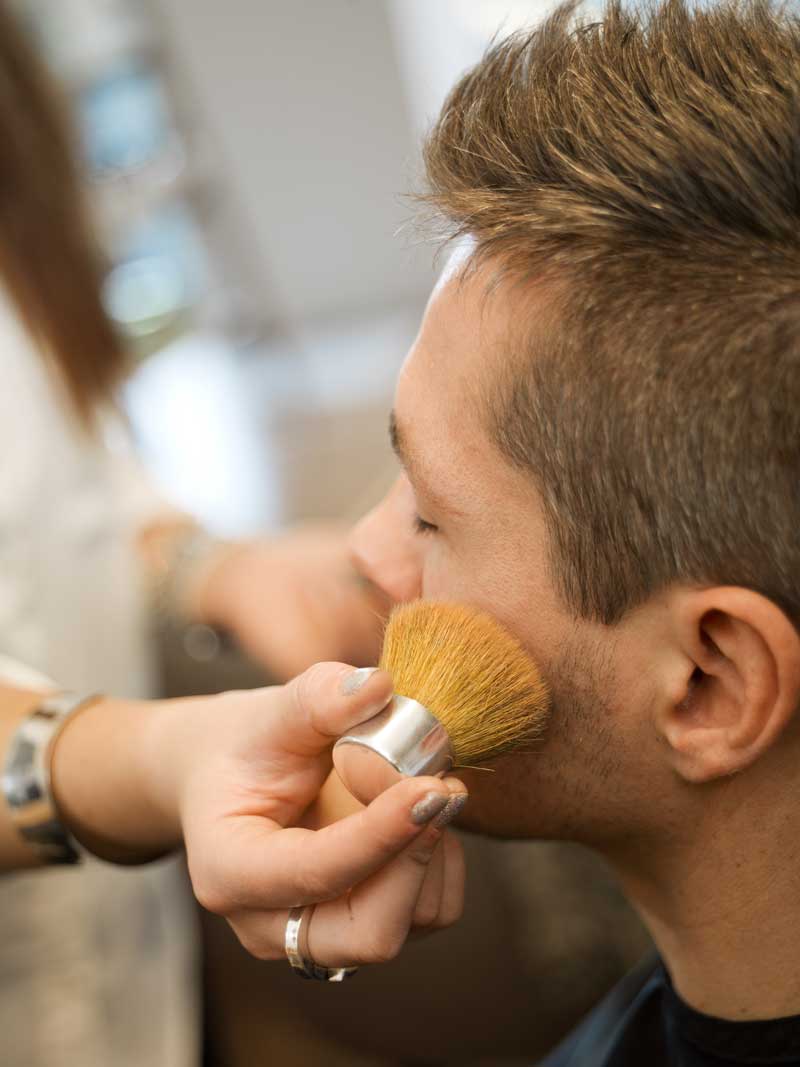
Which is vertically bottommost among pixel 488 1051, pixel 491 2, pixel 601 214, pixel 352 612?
pixel 488 1051

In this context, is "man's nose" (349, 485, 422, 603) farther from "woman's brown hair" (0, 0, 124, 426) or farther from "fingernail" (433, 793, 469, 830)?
"woman's brown hair" (0, 0, 124, 426)

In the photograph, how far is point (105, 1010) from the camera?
4.39ft

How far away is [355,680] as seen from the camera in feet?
2.33

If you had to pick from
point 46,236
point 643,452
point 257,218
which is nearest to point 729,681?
point 643,452

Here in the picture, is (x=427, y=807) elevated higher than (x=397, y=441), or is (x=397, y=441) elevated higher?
(x=397, y=441)

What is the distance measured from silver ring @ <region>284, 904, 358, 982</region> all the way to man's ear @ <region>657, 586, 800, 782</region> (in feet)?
0.96

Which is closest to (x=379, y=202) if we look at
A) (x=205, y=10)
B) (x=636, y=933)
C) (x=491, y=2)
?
(x=205, y=10)

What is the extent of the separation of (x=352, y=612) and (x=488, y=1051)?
1.98 ft

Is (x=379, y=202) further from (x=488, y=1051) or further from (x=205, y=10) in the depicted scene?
(x=488, y=1051)

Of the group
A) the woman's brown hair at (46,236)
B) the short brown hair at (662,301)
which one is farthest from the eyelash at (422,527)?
the woman's brown hair at (46,236)

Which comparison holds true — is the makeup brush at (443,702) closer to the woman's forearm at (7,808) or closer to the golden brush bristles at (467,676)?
the golden brush bristles at (467,676)

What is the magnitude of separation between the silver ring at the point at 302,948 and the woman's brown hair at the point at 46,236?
1.05 meters

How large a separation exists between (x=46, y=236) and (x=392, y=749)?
118 centimetres

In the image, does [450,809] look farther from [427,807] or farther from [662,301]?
[662,301]
